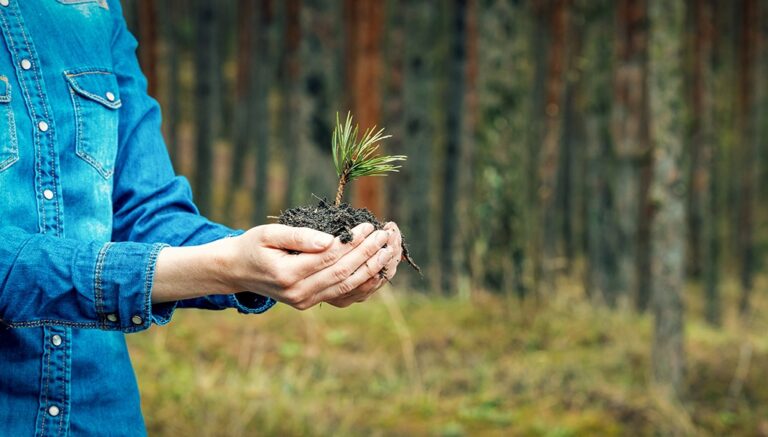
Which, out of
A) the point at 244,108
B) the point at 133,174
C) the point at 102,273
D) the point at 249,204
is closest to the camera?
the point at 102,273

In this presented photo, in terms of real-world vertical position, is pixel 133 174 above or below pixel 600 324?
above

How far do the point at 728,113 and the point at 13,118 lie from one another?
18.7 metres

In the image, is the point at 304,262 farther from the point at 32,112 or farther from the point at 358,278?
the point at 32,112

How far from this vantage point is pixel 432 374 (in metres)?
5.72

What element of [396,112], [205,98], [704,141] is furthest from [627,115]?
[205,98]

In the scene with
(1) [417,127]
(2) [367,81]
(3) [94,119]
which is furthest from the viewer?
(1) [417,127]

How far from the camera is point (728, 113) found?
60.4 ft

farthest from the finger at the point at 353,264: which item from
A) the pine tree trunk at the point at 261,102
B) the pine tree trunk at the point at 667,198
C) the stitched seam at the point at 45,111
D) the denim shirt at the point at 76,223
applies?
the pine tree trunk at the point at 261,102

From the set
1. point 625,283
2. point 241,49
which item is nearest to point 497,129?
point 625,283

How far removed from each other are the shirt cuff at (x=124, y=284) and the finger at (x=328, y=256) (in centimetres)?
27

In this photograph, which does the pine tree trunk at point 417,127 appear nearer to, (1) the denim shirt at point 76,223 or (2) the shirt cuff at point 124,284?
(1) the denim shirt at point 76,223

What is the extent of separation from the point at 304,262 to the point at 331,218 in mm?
200

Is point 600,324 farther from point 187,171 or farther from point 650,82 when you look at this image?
point 187,171

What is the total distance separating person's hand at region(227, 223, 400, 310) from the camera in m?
1.40
